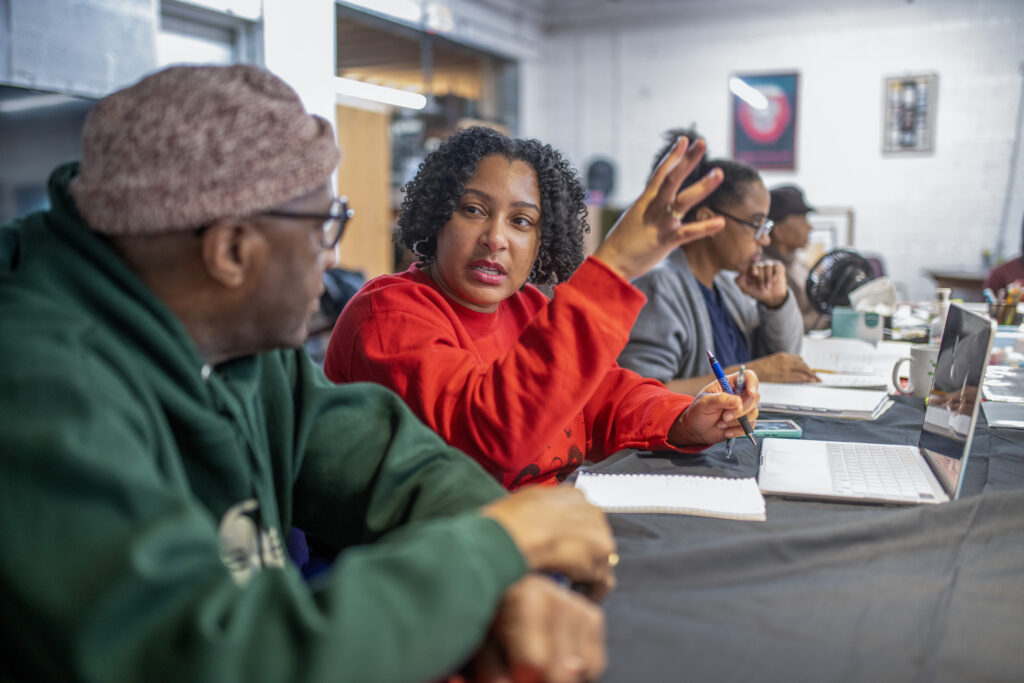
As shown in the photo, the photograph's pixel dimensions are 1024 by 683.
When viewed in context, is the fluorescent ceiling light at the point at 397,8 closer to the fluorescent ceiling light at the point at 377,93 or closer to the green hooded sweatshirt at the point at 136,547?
the fluorescent ceiling light at the point at 377,93

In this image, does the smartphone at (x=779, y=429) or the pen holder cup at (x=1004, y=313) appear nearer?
the smartphone at (x=779, y=429)

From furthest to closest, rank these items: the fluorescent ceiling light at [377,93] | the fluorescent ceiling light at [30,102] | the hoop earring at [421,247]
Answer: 1. the fluorescent ceiling light at [377,93]
2. the fluorescent ceiling light at [30,102]
3. the hoop earring at [421,247]

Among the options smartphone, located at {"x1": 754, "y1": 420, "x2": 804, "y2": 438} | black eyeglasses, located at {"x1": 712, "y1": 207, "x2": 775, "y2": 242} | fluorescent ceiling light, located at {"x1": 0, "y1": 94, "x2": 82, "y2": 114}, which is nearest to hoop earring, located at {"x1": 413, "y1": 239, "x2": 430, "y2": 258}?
smartphone, located at {"x1": 754, "y1": 420, "x2": 804, "y2": 438}

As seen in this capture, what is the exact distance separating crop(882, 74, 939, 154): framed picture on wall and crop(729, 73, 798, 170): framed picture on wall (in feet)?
2.75

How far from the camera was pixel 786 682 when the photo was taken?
68 cm

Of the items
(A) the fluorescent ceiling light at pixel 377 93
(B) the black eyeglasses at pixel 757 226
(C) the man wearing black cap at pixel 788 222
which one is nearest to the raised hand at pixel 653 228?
(B) the black eyeglasses at pixel 757 226

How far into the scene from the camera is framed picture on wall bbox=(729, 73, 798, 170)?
7766 mm

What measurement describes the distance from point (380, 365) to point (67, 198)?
611 mm

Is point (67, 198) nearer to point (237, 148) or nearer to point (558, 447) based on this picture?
point (237, 148)

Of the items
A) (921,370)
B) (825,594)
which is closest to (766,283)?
(921,370)

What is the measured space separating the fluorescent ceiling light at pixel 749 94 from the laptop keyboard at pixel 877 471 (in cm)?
713

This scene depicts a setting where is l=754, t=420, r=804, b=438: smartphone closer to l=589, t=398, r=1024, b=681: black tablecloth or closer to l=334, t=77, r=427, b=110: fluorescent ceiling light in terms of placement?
l=589, t=398, r=1024, b=681: black tablecloth

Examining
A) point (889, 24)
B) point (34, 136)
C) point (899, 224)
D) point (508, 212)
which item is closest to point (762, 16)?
point (889, 24)

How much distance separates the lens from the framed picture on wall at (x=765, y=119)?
7.77m
